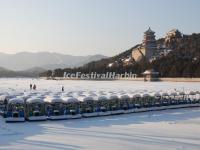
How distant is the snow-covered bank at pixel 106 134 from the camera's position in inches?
630

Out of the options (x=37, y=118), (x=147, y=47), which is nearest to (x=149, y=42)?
(x=147, y=47)

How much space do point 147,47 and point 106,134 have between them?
14825 cm

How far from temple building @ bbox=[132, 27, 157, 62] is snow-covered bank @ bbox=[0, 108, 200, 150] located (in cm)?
13863

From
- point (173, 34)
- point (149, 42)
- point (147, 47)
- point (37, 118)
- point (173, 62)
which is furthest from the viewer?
point (173, 34)

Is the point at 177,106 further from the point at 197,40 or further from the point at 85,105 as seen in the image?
the point at 197,40

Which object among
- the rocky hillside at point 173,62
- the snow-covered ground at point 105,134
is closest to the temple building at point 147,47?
the rocky hillside at point 173,62

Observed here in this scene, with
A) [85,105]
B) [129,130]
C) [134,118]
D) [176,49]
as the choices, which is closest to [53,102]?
[85,105]

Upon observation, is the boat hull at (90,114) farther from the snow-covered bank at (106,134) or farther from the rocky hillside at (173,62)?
the rocky hillside at (173,62)

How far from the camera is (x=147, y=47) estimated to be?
543 feet

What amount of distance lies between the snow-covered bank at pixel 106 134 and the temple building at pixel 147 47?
138634mm

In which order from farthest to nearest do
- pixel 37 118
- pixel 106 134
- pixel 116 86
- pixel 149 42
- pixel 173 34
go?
pixel 173 34
pixel 149 42
pixel 116 86
pixel 37 118
pixel 106 134

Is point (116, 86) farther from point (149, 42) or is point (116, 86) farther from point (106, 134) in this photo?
point (149, 42)

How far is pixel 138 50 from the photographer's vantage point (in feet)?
550

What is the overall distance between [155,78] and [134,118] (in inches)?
2883
